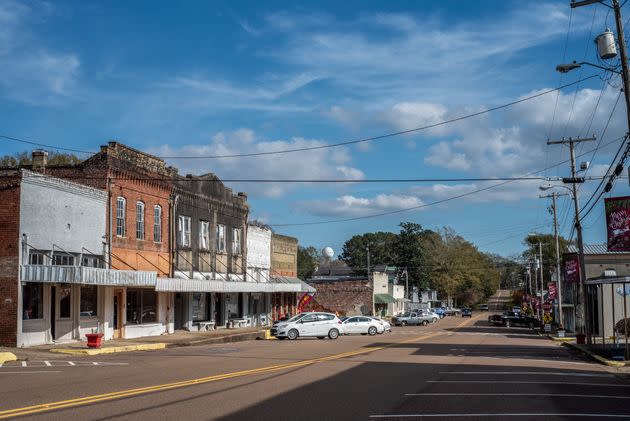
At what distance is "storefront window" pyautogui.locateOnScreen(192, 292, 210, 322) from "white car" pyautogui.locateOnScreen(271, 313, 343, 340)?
526 cm

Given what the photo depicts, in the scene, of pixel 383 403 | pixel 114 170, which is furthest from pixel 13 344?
pixel 383 403

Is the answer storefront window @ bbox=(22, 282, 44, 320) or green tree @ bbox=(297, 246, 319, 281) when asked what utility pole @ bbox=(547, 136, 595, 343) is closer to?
storefront window @ bbox=(22, 282, 44, 320)

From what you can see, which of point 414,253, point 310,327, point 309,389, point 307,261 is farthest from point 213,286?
point 307,261

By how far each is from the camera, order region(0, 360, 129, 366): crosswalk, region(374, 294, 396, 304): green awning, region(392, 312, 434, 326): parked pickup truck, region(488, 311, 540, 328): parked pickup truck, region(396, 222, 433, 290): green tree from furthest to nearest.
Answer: region(396, 222, 433, 290): green tree < region(374, 294, 396, 304): green awning < region(392, 312, 434, 326): parked pickup truck < region(488, 311, 540, 328): parked pickup truck < region(0, 360, 129, 366): crosswalk

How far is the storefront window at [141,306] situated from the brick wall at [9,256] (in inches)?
340

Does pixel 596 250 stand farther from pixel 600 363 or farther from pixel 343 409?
pixel 343 409

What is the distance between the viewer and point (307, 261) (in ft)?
Answer: 530

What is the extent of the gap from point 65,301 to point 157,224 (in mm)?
9174

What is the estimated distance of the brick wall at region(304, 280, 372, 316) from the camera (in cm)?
7919

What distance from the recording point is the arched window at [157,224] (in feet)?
127

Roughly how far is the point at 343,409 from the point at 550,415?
3.54 metres

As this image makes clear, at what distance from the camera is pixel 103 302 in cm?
3309

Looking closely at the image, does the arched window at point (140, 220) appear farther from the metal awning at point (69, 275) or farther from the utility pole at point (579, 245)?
the utility pole at point (579, 245)

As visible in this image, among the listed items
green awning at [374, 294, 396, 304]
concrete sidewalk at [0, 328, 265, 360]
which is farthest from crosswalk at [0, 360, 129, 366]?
green awning at [374, 294, 396, 304]
